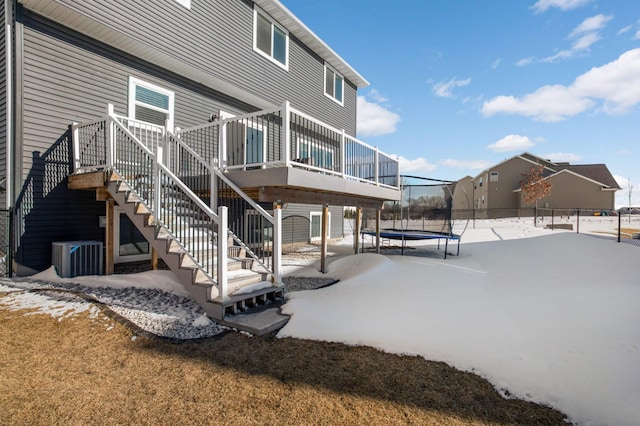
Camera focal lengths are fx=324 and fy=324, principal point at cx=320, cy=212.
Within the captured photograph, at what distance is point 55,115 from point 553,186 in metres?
34.5

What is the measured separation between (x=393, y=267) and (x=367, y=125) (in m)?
53.9

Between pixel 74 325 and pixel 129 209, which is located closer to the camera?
pixel 74 325

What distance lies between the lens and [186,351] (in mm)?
3305

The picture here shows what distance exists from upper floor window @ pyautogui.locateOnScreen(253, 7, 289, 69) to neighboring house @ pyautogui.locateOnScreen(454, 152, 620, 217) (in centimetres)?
2209

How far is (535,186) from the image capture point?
2675cm

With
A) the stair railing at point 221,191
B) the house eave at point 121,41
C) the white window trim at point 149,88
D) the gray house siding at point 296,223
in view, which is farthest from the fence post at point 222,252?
the gray house siding at point 296,223

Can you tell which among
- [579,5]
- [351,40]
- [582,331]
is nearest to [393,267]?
[582,331]

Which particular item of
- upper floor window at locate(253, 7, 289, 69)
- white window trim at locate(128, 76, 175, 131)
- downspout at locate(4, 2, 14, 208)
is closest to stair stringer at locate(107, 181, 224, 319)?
downspout at locate(4, 2, 14, 208)

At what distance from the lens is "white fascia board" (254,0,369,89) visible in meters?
9.99

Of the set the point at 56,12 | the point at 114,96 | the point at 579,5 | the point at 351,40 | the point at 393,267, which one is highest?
the point at 351,40

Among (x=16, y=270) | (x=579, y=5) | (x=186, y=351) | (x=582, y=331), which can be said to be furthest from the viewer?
(x=579, y=5)

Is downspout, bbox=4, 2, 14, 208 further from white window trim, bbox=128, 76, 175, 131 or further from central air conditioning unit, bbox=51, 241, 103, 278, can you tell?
white window trim, bbox=128, 76, 175, 131

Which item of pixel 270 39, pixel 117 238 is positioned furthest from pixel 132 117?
pixel 270 39

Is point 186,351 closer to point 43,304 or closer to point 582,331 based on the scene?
point 43,304
